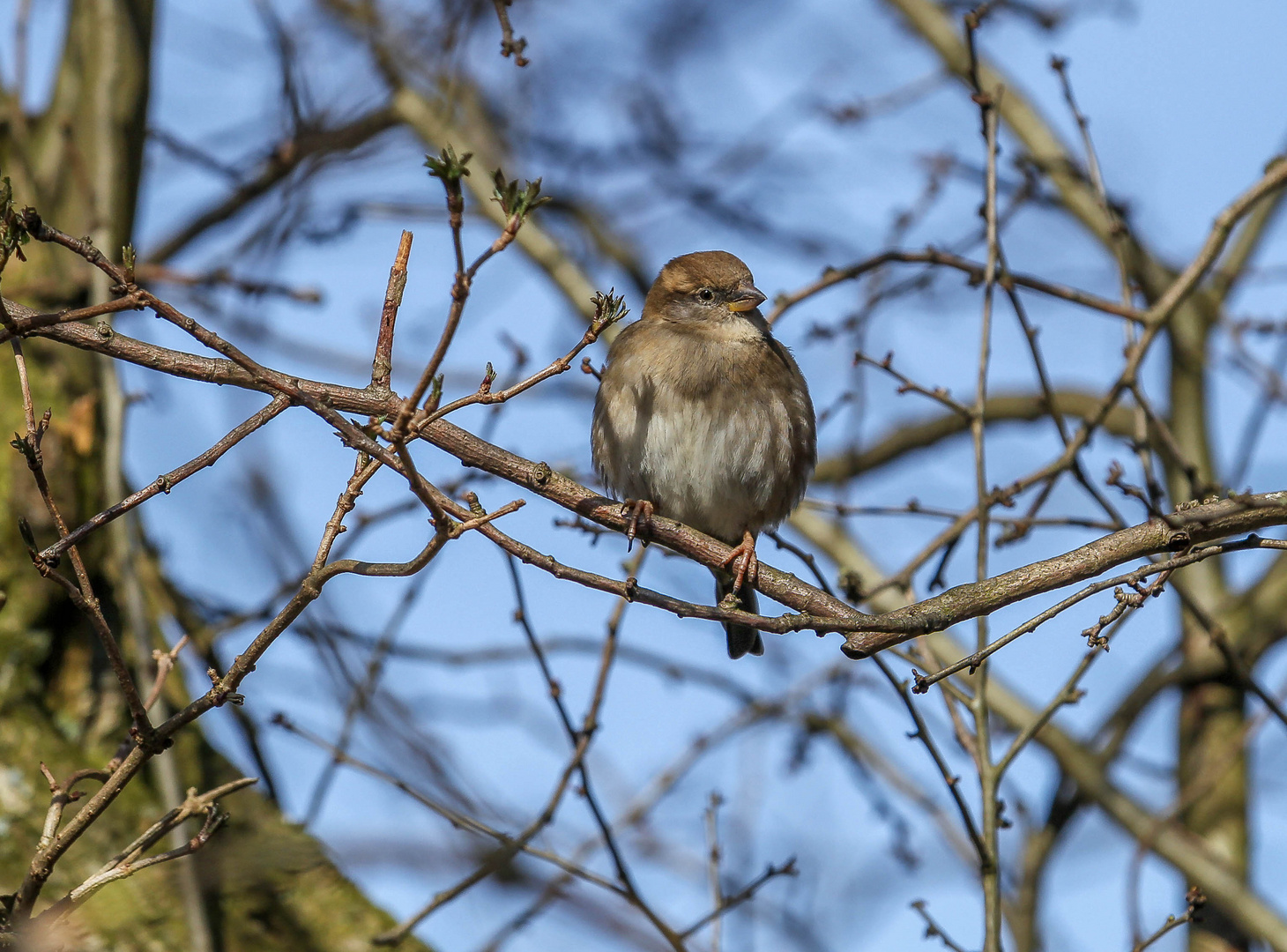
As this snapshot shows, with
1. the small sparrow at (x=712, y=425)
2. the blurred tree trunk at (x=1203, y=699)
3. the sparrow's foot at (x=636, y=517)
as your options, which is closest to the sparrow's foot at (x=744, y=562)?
the sparrow's foot at (x=636, y=517)

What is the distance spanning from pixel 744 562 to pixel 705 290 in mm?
1797

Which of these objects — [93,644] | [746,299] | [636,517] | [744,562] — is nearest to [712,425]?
[746,299]

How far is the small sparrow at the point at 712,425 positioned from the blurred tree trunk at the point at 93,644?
1822 millimetres

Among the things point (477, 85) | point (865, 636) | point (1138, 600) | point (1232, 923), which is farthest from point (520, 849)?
point (477, 85)

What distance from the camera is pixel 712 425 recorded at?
475 centimetres

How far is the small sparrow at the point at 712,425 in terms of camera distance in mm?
4746

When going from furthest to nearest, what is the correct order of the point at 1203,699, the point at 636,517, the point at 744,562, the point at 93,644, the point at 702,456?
the point at 1203,699, the point at 93,644, the point at 702,456, the point at 744,562, the point at 636,517

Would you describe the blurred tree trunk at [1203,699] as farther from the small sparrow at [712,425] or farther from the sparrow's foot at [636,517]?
the sparrow's foot at [636,517]

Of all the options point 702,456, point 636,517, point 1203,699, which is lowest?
point 636,517

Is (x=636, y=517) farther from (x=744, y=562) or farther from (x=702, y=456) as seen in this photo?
(x=702, y=456)

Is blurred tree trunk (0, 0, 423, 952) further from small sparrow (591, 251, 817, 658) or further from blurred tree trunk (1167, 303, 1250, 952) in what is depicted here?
blurred tree trunk (1167, 303, 1250, 952)

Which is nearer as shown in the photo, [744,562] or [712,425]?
[744,562]

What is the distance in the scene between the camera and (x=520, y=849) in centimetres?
366

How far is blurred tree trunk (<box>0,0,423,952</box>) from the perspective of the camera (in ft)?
13.8
